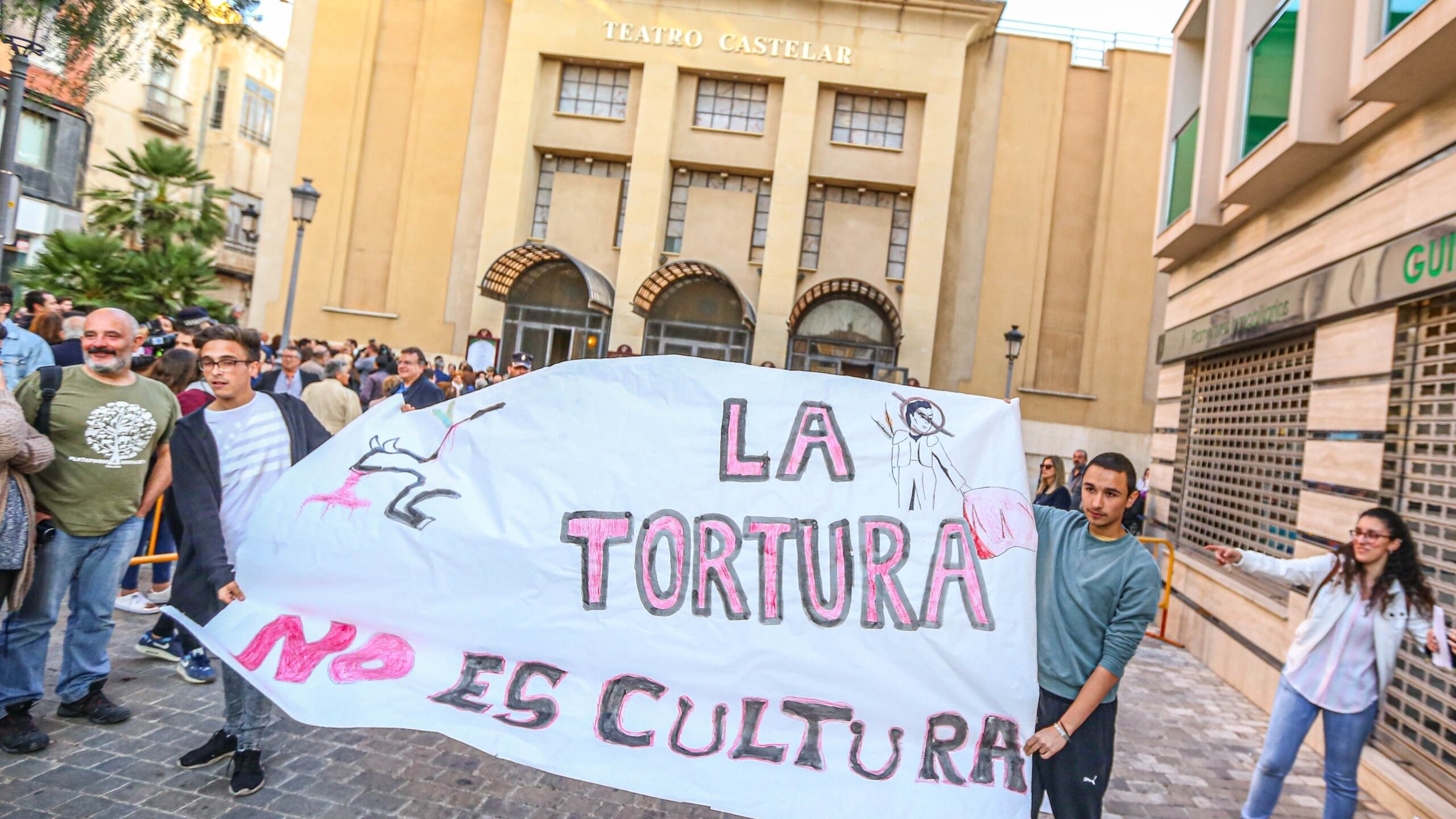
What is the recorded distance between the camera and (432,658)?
375 cm

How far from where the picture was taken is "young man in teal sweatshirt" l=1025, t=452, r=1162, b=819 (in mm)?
3389

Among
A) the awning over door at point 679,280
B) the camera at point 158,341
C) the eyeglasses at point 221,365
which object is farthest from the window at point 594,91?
the eyeglasses at point 221,365

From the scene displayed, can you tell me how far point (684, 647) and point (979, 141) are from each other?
23.5m

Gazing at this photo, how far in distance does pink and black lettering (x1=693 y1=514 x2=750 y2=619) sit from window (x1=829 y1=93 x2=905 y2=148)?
72.9ft

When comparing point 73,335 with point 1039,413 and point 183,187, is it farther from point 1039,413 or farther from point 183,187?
point 1039,413

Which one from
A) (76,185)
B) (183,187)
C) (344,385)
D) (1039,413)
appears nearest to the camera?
(344,385)

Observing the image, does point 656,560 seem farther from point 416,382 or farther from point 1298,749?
point 416,382

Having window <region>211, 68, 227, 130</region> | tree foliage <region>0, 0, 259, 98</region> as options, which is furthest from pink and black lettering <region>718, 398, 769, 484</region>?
window <region>211, 68, 227, 130</region>

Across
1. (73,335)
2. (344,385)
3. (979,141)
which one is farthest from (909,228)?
(73,335)

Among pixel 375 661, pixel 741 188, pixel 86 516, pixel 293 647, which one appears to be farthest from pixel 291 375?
Answer: pixel 741 188

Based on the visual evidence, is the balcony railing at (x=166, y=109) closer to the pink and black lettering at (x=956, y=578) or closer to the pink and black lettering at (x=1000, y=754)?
the pink and black lettering at (x=956, y=578)

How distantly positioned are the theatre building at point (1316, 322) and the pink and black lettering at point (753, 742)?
4192mm

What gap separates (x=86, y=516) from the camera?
Answer: 480cm

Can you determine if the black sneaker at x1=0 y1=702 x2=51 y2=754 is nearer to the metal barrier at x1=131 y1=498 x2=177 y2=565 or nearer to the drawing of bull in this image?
the drawing of bull
